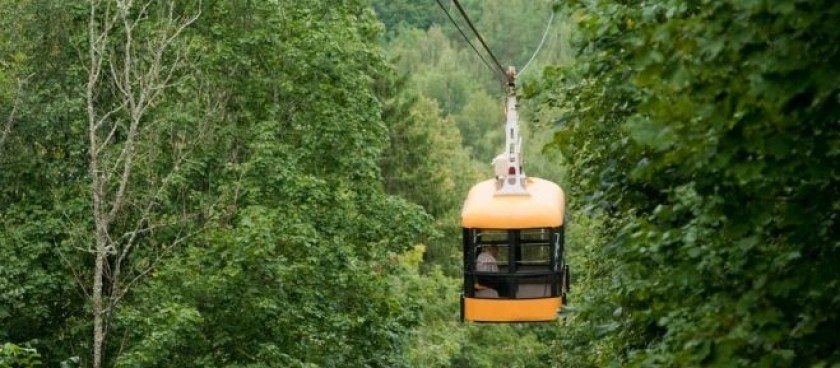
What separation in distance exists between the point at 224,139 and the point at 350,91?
2.15 metres

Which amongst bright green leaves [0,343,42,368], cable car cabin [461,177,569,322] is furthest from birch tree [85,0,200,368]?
bright green leaves [0,343,42,368]

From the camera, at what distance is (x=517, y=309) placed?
16.9 m

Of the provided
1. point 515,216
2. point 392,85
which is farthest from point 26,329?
point 392,85

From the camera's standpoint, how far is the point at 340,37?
23703 mm

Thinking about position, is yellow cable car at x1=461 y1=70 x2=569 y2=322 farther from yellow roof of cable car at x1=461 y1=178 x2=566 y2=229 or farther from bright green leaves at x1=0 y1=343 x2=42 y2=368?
bright green leaves at x1=0 y1=343 x2=42 y2=368

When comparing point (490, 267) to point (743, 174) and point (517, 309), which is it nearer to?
point (517, 309)

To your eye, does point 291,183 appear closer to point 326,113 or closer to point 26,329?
point 326,113

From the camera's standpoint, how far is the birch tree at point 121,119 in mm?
21531

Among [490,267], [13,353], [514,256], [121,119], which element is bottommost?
[13,353]

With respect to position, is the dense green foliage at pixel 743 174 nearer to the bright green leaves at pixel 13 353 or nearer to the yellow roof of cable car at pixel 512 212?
the bright green leaves at pixel 13 353

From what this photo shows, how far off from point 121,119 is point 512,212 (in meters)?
8.98

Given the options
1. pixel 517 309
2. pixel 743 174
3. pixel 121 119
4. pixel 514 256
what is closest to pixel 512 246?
pixel 514 256

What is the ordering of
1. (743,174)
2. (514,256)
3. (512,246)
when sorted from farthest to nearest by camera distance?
(514,256) < (512,246) < (743,174)

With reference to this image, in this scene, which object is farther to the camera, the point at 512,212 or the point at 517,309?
the point at 517,309
